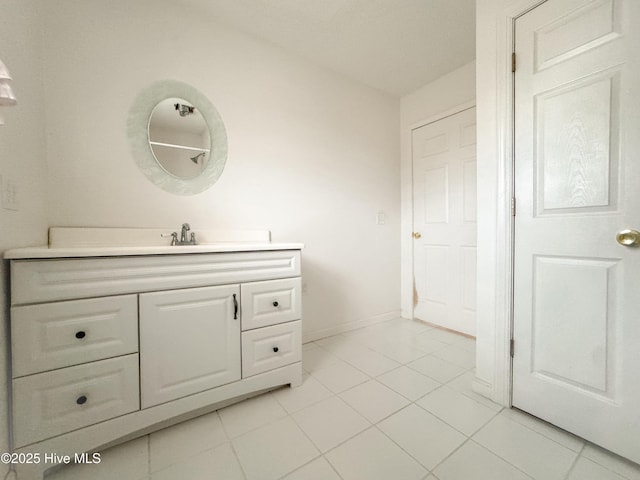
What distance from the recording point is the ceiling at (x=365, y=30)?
1.66m

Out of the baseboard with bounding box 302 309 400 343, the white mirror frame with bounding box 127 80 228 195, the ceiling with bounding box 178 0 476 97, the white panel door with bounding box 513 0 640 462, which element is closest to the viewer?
the white panel door with bounding box 513 0 640 462

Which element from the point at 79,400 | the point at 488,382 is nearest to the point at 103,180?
the point at 79,400

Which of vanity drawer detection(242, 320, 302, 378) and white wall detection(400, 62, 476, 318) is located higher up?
white wall detection(400, 62, 476, 318)

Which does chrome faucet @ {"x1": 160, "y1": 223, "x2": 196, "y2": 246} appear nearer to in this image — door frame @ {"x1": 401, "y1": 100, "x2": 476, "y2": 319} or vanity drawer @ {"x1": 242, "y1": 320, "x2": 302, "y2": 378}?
vanity drawer @ {"x1": 242, "y1": 320, "x2": 302, "y2": 378}

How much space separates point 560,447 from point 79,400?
2.05m

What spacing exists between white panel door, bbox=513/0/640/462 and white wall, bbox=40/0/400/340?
1379 mm

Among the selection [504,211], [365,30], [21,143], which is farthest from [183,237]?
[365,30]

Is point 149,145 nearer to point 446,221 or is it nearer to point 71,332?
point 71,332

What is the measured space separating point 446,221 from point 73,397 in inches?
110

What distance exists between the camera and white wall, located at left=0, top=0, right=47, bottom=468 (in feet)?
2.93

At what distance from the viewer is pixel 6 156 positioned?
0.93 m

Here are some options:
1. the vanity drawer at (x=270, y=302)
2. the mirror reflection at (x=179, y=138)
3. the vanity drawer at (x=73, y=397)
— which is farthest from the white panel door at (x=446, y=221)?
the vanity drawer at (x=73, y=397)

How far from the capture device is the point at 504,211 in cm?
134

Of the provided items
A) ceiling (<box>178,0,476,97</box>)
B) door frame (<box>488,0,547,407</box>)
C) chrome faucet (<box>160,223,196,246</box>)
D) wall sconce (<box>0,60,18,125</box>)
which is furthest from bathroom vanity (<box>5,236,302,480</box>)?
ceiling (<box>178,0,476,97</box>)
